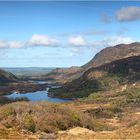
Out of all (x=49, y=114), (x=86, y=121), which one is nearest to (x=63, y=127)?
(x=49, y=114)

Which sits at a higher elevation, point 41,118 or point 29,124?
point 41,118

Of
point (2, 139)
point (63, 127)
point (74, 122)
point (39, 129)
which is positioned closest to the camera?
point (2, 139)

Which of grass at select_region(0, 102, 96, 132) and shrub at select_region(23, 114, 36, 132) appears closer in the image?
shrub at select_region(23, 114, 36, 132)

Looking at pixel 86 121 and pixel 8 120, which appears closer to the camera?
pixel 8 120

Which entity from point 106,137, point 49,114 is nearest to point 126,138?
point 106,137

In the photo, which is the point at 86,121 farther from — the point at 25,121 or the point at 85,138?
the point at 85,138

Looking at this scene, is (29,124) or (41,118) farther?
(41,118)

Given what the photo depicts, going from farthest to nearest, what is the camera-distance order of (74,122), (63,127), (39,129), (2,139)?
(74,122) → (63,127) → (39,129) → (2,139)

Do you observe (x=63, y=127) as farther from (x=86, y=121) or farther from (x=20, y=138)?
(x=20, y=138)

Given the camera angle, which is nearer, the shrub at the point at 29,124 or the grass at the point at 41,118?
the shrub at the point at 29,124
